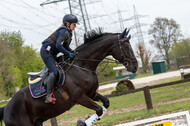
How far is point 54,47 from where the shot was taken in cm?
492

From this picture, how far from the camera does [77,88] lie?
4645 millimetres

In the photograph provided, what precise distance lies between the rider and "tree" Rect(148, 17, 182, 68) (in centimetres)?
4640

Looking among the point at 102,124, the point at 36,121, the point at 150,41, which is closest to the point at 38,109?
the point at 36,121

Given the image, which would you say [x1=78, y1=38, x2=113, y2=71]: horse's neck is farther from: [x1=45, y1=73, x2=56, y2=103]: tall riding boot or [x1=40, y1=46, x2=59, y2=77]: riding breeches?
[x1=45, y1=73, x2=56, y2=103]: tall riding boot

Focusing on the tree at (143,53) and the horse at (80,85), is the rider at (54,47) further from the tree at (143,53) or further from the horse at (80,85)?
the tree at (143,53)

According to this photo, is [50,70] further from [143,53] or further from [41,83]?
[143,53]

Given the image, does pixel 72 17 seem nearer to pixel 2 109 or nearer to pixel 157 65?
pixel 2 109

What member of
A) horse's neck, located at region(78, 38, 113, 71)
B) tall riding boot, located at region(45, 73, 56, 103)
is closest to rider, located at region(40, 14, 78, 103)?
tall riding boot, located at region(45, 73, 56, 103)

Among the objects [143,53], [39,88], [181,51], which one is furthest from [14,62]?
[181,51]

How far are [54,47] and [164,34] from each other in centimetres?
4749

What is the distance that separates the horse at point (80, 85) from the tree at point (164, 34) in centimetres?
4606

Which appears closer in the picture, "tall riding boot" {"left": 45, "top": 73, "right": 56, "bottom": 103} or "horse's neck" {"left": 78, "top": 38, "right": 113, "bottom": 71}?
"tall riding boot" {"left": 45, "top": 73, "right": 56, "bottom": 103}

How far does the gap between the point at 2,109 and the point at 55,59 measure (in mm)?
1764

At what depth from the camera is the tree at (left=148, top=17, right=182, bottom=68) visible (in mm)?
48938
